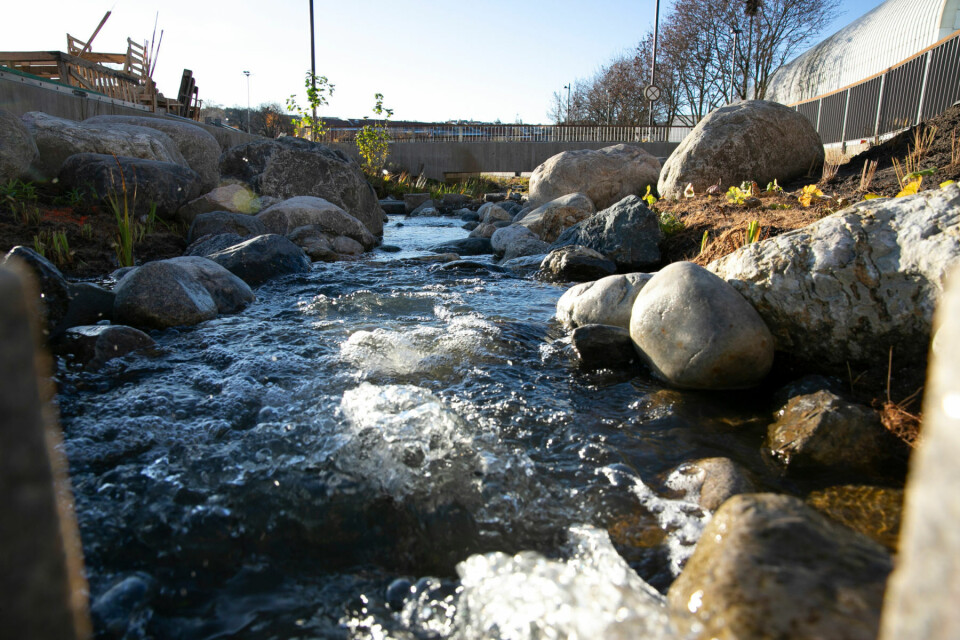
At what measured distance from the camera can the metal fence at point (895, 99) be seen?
527 inches

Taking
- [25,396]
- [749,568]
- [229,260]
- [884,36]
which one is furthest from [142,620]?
[884,36]

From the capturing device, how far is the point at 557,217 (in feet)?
32.7

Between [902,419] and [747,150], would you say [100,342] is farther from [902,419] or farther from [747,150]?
[747,150]

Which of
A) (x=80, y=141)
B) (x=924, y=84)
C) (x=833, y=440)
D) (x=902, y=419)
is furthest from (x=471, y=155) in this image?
(x=833, y=440)

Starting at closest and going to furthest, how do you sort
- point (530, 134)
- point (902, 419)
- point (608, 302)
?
point (902, 419), point (608, 302), point (530, 134)

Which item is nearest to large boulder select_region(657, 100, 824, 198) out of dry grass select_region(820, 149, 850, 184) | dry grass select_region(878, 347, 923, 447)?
dry grass select_region(820, 149, 850, 184)

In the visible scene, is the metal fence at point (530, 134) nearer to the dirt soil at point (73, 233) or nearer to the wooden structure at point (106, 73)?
the wooden structure at point (106, 73)

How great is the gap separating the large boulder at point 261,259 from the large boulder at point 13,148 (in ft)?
9.23

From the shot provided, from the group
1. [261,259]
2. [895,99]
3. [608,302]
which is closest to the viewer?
[608,302]

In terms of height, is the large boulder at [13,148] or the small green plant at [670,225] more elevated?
the large boulder at [13,148]

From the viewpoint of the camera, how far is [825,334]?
3.46m

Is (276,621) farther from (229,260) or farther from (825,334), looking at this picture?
(229,260)

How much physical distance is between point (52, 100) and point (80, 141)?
2901 mm

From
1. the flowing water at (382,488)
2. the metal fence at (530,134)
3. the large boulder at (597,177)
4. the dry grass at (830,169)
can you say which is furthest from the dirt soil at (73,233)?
the metal fence at (530,134)
